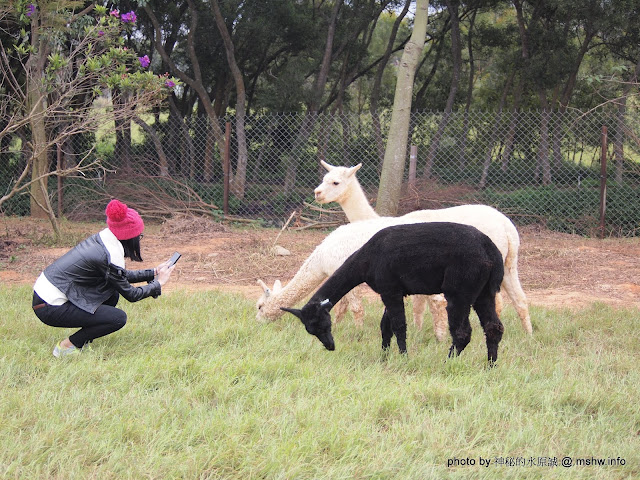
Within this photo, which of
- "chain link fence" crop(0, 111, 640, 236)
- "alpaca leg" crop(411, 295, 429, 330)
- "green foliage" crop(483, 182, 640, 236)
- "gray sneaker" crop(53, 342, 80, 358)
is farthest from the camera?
"chain link fence" crop(0, 111, 640, 236)

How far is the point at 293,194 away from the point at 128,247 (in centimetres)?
859

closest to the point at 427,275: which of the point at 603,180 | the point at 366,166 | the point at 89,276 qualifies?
the point at 89,276

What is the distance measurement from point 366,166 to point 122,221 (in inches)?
350

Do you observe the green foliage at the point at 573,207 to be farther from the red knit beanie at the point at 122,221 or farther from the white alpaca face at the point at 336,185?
the red knit beanie at the point at 122,221

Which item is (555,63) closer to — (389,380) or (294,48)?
(294,48)

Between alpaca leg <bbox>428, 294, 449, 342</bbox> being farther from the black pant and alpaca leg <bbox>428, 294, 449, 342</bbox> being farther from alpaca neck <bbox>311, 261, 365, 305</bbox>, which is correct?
the black pant

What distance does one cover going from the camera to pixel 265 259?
795cm

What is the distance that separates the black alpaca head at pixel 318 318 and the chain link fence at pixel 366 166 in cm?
686

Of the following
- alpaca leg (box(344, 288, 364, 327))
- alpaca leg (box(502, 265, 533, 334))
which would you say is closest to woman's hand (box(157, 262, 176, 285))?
alpaca leg (box(344, 288, 364, 327))

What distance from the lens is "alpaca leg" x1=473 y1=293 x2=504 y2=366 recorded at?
13.8 ft

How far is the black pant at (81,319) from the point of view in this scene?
419 cm

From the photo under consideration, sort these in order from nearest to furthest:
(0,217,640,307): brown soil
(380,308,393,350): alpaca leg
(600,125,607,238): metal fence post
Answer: (380,308,393,350): alpaca leg, (0,217,640,307): brown soil, (600,125,607,238): metal fence post

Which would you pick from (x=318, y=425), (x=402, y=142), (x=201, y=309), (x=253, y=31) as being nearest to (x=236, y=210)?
(x=402, y=142)

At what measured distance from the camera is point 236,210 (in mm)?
12367
